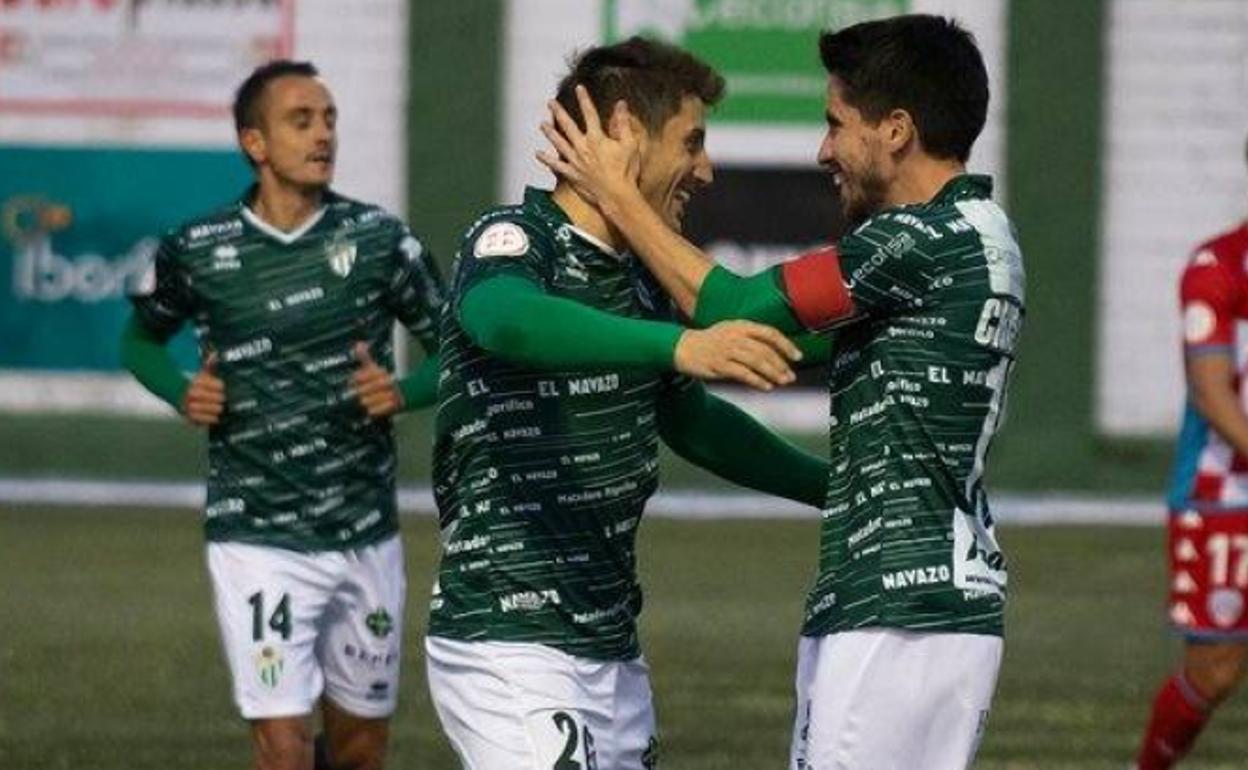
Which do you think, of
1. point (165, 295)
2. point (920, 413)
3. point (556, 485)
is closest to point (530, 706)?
point (556, 485)

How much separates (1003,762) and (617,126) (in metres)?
5.69

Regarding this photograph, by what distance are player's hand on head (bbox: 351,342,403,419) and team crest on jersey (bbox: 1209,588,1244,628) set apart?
266 centimetres

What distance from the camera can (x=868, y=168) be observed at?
6.82m

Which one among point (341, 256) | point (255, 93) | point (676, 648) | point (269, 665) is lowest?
point (676, 648)

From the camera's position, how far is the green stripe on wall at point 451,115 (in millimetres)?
21547

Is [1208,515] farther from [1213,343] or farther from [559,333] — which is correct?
[559,333]

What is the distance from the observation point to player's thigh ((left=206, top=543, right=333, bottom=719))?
9844 mm

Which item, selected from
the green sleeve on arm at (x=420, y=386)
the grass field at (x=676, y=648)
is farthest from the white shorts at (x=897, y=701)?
the grass field at (x=676, y=648)

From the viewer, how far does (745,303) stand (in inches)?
263

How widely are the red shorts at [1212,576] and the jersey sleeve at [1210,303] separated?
1.82 ft

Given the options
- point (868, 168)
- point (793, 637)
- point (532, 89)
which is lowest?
point (793, 637)

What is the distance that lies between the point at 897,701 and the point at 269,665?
3520mm

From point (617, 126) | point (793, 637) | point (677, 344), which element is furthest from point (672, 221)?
point (793, 637)

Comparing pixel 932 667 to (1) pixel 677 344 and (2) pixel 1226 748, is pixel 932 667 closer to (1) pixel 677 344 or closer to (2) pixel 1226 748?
(1) pixel 677 344
